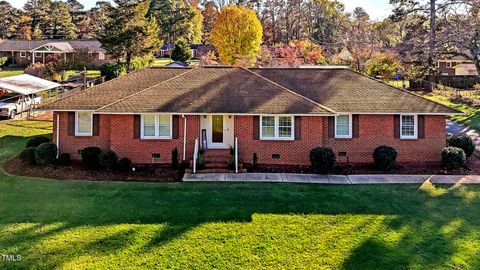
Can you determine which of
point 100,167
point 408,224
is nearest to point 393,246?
point 408,224

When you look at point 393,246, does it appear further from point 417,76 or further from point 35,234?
point 417,76

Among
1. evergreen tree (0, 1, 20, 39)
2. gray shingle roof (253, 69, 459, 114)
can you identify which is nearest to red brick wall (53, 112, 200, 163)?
gray shingle roof (253, 69, 459, 114)

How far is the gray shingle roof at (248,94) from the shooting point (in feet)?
58.4

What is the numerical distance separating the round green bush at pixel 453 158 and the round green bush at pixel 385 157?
226cm

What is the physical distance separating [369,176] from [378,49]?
36.3 m

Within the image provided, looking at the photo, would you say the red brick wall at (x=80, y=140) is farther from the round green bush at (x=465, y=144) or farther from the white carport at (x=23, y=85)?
the round green bush at (x=465, y=144)

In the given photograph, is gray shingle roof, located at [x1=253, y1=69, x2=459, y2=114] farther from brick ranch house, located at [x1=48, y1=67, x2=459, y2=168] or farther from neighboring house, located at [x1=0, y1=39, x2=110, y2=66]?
neighboring house, located at [x1=0, y1=39, x2=110, y2=66]

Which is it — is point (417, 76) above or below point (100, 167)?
above

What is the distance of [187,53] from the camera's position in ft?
205

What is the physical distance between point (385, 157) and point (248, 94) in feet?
23.7

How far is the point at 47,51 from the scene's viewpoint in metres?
59.1

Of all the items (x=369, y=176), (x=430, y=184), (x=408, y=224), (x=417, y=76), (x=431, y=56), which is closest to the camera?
(x=408, y=224)

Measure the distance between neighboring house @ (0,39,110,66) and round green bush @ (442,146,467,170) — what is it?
172 feet

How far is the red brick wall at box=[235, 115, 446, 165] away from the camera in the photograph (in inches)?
714
